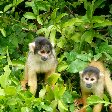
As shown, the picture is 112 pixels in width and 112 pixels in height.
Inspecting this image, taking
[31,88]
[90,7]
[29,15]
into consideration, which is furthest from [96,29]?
[31,88]

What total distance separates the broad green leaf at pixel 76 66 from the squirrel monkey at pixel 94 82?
0.31 feet

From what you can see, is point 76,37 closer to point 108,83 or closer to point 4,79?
point 108,83

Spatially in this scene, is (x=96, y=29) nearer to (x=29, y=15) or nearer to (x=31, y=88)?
(x=29, y=15)

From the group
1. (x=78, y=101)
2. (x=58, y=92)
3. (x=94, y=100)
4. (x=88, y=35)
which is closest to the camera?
(x=58, y=92)

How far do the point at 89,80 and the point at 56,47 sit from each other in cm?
88

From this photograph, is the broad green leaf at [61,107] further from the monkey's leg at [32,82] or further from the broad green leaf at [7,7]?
the broad green leaf at [7,7]

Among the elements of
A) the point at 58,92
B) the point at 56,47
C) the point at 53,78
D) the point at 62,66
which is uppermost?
the point at 56,47

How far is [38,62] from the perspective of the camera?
546cm

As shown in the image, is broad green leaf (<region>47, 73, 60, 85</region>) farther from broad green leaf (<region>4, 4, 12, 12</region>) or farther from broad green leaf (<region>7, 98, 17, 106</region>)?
broad green leaf (<region>4, 4, 12, 12</region>)

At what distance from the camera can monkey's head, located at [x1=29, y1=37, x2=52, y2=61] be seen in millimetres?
5280

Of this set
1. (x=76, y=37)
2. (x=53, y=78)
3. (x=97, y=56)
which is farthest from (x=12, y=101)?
(x=76, y=37)

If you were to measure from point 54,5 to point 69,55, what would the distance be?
103 cm

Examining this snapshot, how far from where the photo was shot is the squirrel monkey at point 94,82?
521 centimetres

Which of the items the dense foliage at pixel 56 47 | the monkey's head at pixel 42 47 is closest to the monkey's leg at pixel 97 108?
the dense foliage at pixel 56 47
